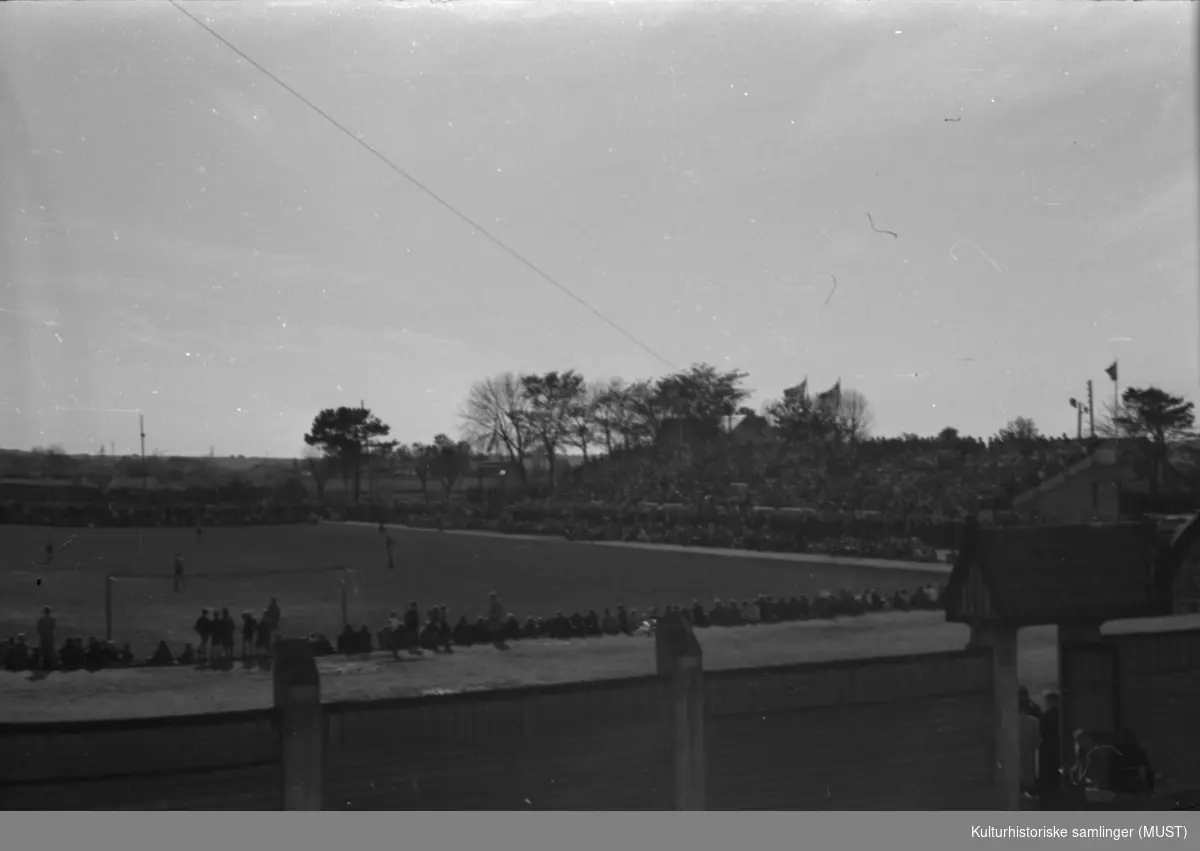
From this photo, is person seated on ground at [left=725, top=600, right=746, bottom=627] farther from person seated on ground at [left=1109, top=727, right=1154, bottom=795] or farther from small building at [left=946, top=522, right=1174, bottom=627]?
person seated on ground at [left=1109, top=727, right=1154, bottom=795]

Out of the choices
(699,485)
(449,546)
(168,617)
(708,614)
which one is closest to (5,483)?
(168,617)

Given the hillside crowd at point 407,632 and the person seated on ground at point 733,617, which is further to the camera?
the person seated on ground at point 733,617

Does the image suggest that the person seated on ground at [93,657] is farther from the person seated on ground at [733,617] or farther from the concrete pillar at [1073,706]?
the concrete pillar at [1073,706]

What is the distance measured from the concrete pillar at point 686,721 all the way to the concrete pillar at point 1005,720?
3065 millimetres

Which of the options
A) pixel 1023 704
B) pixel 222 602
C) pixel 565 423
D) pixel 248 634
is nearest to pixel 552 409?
pixel 565 423

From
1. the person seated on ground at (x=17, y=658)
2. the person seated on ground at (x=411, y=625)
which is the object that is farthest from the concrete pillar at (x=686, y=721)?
the person seated on ground at (x=17, y=658)

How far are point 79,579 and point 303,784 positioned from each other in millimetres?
23939

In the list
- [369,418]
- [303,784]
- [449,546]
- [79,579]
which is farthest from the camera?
[449,546]

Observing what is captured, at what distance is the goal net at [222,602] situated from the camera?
2162 centimetres

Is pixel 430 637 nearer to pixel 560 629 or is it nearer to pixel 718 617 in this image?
pixel 560 629

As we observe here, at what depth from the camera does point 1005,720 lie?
947 cm

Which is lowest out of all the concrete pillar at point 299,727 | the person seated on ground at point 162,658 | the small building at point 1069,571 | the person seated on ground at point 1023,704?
the person seated on ground at point 162,658

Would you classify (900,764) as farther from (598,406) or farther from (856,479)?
(856,479)

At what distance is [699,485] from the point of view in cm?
4484
